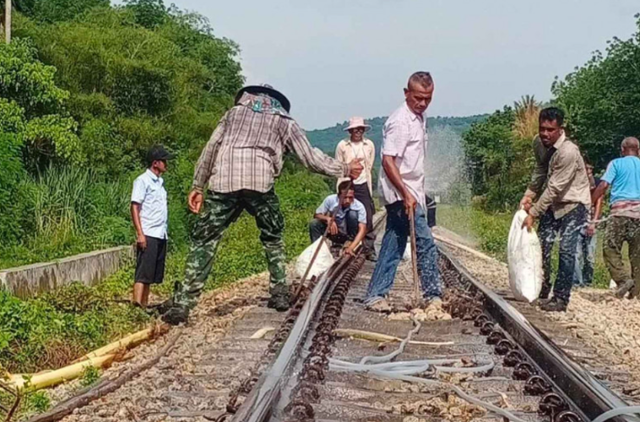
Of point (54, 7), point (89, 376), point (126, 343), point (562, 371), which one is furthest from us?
point (54, 7)

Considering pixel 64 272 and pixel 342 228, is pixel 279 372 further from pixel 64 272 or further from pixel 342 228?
pixel 342 228

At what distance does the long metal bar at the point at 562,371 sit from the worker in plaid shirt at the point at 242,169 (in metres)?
1.91

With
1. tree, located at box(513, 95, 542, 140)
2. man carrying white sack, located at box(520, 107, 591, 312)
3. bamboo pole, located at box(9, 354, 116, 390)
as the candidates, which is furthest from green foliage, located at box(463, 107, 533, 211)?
bamboo pole, located at box(9, 354, 116, 390)

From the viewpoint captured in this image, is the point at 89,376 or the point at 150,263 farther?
the point at 150,263

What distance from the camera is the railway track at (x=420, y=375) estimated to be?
3.99 metres

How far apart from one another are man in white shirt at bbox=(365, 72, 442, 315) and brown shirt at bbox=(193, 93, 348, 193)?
0.48 metres

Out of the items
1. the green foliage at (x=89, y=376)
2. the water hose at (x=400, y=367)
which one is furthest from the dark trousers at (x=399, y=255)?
the green foliage at (x=89, y=376)

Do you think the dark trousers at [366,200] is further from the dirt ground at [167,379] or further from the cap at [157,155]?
the dirt ground at [167,379]

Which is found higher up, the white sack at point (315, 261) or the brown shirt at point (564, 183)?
the brown shirt at point (564, 183)

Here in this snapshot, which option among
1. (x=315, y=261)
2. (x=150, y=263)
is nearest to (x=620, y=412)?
(x=150, y=263)

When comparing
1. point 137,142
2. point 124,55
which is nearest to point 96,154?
point 137,142

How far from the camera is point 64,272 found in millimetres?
10859

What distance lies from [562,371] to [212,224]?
3.45m

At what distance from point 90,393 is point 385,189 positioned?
3.84 metres
